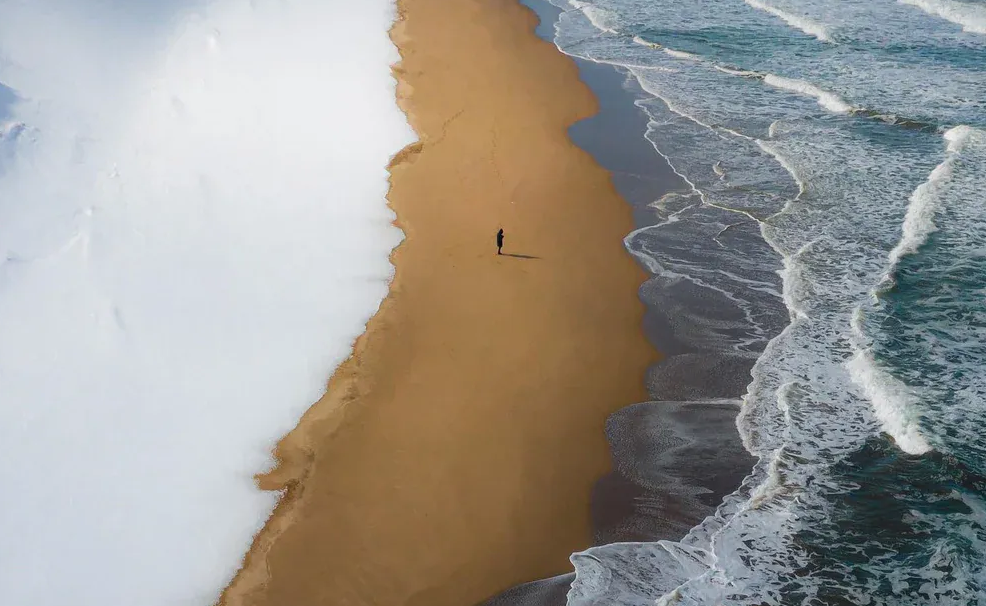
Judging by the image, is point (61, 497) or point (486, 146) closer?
point (61, 497)

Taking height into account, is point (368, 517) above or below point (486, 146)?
below

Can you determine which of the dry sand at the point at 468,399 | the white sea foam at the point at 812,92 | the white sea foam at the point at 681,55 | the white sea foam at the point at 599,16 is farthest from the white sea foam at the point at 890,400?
the white sea foam at the point at 599,16

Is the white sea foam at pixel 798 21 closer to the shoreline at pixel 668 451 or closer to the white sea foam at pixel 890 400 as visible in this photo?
the shoreline at pixel 668 451

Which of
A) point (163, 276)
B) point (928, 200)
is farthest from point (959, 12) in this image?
point (163, 276)

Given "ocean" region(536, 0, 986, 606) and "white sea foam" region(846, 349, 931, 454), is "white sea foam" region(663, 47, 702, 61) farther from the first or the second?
"white sea foam" region(846, 349, 931, 454)

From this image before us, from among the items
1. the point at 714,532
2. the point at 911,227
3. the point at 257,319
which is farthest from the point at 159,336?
the point at 911,227

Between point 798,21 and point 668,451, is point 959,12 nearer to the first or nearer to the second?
point 798,21

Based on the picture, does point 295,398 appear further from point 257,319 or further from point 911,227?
point 911,227
